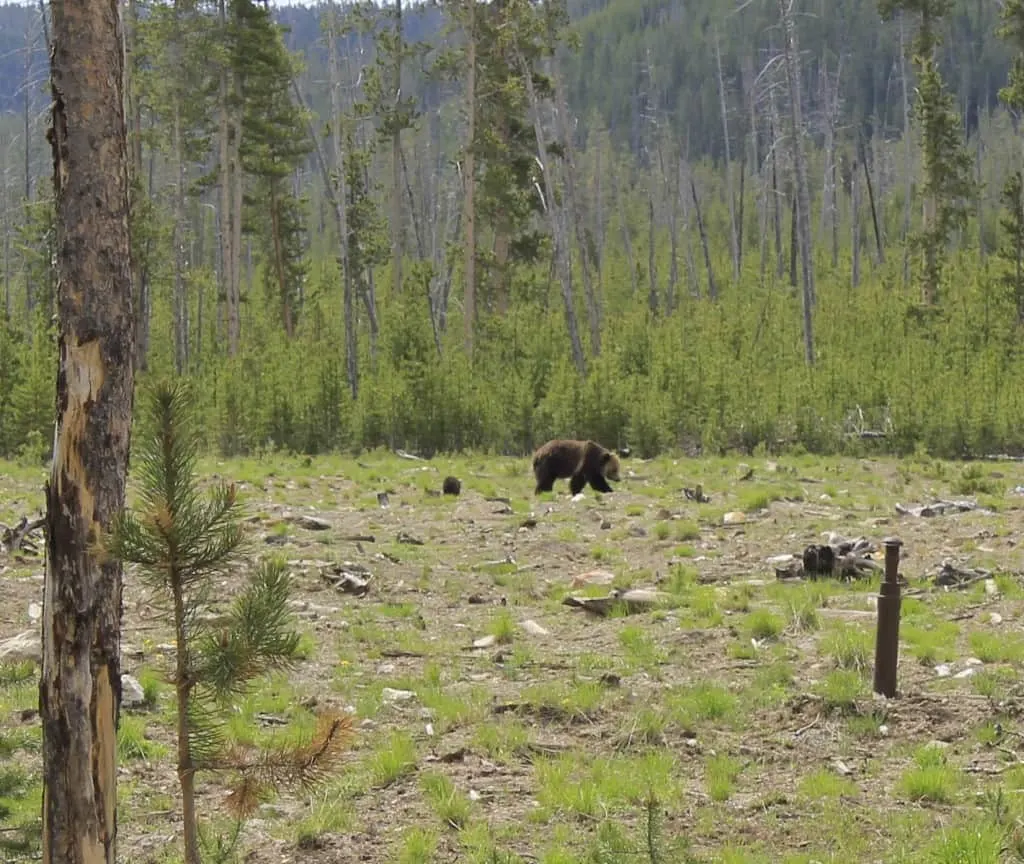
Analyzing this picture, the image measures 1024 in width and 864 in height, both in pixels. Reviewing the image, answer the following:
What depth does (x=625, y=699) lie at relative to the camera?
21.5ft

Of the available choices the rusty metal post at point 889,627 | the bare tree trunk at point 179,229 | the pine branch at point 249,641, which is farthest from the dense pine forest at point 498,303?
the rusty metal post at point 889,627

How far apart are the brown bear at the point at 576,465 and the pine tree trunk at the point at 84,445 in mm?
11690

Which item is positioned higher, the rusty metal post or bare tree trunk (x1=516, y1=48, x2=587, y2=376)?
bare tree trunk (x1=516, y1=48, x2=587, y2=376)

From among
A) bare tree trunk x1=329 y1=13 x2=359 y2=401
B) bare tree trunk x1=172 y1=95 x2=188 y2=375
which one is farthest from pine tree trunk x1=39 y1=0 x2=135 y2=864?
bare tree trunk x1=172 y1=95 x2=188 y2=375

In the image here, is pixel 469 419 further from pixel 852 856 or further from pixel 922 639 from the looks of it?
pixel 852 856

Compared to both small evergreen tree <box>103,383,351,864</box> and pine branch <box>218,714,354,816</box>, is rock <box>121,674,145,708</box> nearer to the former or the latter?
small evergreen tree <box>103,383,351,864</box>

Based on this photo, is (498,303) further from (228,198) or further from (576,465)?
(576,465)

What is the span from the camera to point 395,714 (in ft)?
21.3

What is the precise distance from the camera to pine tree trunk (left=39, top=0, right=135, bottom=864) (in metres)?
3.29

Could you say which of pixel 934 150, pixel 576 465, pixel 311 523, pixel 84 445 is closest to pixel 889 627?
pixel 84 445

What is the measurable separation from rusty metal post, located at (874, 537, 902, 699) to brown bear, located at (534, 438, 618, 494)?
28.3 ft

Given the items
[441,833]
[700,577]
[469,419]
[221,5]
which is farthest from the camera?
[221,5]

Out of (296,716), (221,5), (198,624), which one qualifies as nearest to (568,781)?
(296,716)

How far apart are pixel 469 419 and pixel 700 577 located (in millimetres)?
11763
